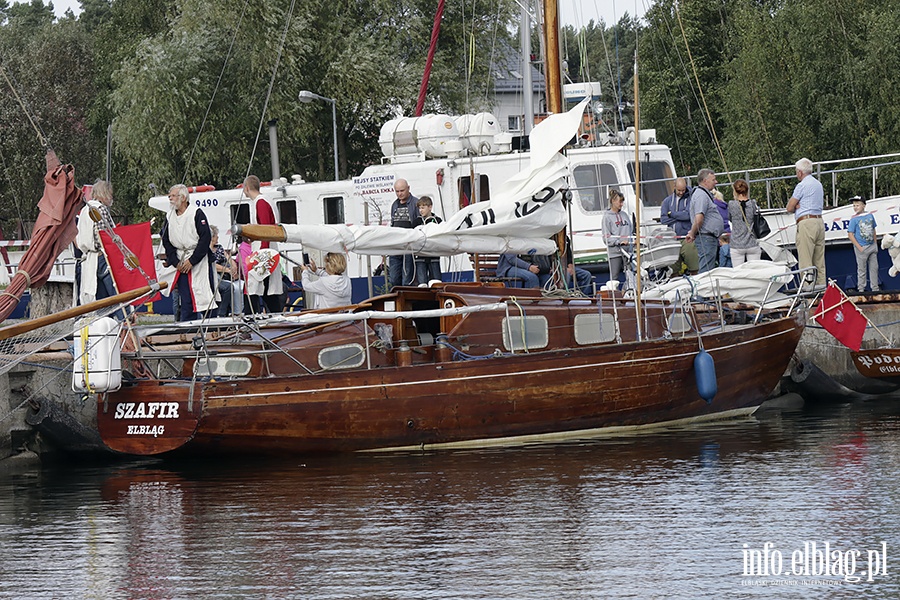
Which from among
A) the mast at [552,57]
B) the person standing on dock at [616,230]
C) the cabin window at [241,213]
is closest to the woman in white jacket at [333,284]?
the mast at [552,57]

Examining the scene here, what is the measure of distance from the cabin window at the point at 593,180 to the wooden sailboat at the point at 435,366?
588cm

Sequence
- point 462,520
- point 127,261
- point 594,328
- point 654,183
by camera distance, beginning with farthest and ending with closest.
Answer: point 654,183, point 594,328, point 127,261, point 462,520

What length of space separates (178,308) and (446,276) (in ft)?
22.4

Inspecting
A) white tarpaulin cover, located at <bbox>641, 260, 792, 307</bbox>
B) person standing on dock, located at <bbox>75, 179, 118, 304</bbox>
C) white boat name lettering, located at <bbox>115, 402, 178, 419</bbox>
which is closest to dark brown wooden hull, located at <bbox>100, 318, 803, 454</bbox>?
white boat name lettering, located at <bbox>115, 402, 178, 419</bbox>

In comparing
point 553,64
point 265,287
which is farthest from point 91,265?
point 553,64

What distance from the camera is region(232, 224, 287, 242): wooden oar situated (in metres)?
14.2

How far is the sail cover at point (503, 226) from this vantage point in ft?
49.6

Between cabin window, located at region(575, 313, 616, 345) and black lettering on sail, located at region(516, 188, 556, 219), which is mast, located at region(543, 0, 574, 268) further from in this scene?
cabin window, located at region(575, 313, 616, 345)

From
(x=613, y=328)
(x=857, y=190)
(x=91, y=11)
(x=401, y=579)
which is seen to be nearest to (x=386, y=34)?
(x=857, y=190)

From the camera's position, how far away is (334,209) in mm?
24391

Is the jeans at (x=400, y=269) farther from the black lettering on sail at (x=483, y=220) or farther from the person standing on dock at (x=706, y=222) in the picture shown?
the person standing on dock at (x=706, y=222)

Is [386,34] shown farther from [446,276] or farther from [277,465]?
A: [277,465]

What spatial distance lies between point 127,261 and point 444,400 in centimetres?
389

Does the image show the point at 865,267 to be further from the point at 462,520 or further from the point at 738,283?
the point at 462,520
